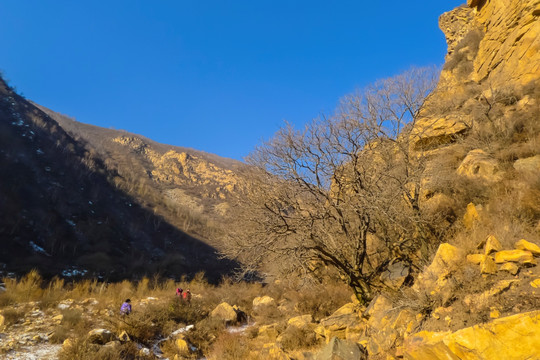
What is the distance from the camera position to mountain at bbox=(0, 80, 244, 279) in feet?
83.3

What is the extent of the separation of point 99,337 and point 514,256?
27.3 feet

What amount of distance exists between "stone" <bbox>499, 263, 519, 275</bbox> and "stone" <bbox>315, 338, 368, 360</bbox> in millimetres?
2404

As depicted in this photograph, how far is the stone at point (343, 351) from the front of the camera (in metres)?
4.29

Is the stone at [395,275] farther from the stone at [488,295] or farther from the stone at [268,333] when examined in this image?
the stone at [488,295]

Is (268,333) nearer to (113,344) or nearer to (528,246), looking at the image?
(113,344)

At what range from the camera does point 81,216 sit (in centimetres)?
3319

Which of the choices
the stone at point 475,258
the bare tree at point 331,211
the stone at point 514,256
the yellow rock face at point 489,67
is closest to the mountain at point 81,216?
the bare tree at point 331,211

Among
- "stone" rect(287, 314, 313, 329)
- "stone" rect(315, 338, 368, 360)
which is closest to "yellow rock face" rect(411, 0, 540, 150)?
"stone" rect(315, 338, 368, 360)

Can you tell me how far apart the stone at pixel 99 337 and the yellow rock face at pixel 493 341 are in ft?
22.9

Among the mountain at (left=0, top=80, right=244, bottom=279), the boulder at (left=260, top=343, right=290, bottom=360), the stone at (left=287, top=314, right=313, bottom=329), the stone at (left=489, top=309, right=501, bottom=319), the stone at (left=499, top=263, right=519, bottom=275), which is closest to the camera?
the stone at (left=489, top=309, right=501, bottom=319)

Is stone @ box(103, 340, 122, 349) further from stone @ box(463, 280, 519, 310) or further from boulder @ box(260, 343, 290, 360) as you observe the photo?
stone @ box(463, 280, 519, 310)

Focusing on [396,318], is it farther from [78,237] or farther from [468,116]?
[78,237]

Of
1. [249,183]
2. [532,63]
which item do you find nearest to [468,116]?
[532,63]

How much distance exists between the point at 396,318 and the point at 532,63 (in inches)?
445
